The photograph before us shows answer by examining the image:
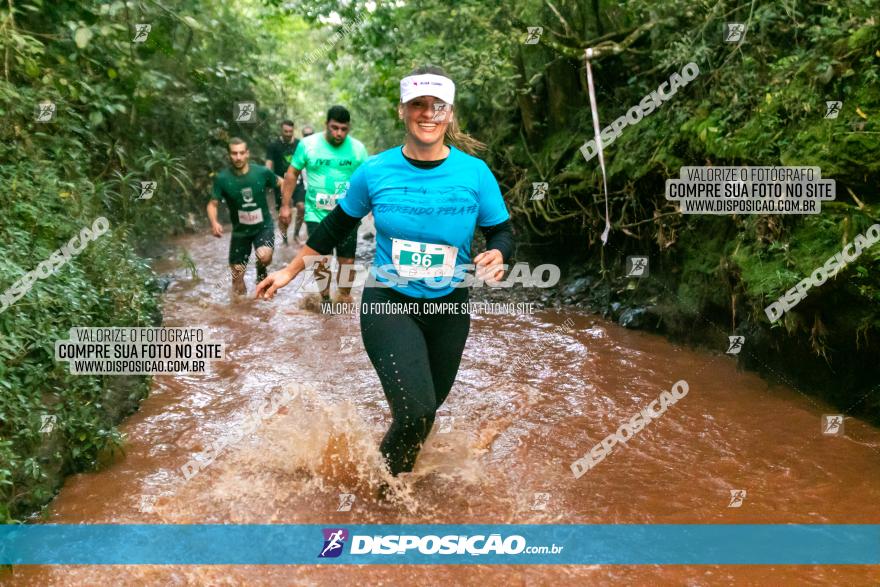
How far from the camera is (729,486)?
13.8ft

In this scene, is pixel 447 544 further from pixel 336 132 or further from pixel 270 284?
pixel 336 132

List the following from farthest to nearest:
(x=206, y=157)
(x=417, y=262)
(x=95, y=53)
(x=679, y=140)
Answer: (x=206, y=157)
(x=95, y=53)
(x=679, y=140)
(x=417, y=262)

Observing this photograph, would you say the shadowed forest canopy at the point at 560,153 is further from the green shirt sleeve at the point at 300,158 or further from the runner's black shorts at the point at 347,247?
the runner's black shorts at the point at 347,247

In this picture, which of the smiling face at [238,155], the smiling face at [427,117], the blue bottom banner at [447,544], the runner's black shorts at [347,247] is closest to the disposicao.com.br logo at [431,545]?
the blue bottom banner at [447,544]

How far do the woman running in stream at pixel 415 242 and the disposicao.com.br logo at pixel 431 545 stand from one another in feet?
1.23

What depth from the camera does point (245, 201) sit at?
308 inches

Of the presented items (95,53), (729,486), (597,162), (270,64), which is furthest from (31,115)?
(270,64)

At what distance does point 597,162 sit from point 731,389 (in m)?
3.20

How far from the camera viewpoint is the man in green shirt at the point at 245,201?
780cm

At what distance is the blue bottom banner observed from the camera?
3516 mm

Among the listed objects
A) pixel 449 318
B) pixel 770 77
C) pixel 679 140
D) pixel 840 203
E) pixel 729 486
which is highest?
pixel 770 77

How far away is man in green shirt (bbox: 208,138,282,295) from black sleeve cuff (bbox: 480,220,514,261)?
452 cm

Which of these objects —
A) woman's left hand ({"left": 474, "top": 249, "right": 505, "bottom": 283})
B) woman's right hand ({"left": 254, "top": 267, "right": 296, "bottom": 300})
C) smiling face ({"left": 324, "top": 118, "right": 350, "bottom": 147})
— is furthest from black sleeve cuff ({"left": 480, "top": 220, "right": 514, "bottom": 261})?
smiling face ({"left": 324, "top": 118, "right": 350, "bottom": 147})

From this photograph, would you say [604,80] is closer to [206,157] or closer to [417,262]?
[417,262]
